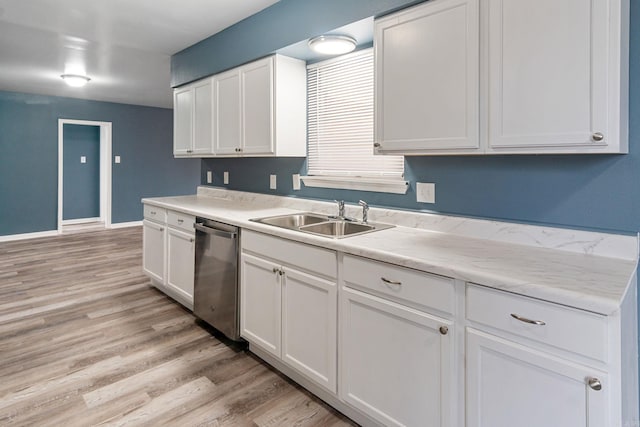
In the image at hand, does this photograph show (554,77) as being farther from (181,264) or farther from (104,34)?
(104,34)

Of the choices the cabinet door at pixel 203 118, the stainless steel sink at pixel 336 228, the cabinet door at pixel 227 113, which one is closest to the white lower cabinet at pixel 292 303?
the stainless steel sink at pixel 336 228

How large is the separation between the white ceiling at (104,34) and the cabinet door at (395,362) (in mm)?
2224

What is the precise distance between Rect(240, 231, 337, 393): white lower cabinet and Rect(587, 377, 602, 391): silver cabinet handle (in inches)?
40.3

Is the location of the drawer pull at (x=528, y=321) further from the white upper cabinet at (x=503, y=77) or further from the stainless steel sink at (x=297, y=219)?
the stainless steel sink at (x=297, y=219)

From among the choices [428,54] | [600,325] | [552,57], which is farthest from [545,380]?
[428,54]

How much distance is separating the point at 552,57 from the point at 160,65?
421 centimetres

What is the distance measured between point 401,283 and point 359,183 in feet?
3.61

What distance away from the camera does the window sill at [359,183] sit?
7.50 ft

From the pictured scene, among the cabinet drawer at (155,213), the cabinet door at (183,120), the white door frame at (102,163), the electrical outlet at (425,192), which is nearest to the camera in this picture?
the electrical outlet at (425,192)

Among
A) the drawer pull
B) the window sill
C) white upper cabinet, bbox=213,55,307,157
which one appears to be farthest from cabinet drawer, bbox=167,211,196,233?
the drawer pull

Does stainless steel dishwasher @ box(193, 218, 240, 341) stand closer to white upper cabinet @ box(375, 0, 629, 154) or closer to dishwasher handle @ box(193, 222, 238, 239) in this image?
dishwasher handle @ box(193, 222, 238, 239)

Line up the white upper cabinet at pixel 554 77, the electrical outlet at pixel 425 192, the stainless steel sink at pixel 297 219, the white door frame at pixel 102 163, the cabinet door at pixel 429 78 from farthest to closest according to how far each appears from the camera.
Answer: the white door frame at pixel 102 163
the stainless steel sink at pixel 297 219
the electrical outlet at pixel 425 192
the cabinet door at pixel 429 78
the white upper cabinet at pixel 554 77

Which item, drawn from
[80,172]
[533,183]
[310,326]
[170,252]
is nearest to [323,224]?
[310,326]

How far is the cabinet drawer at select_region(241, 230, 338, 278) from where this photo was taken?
1.85m
